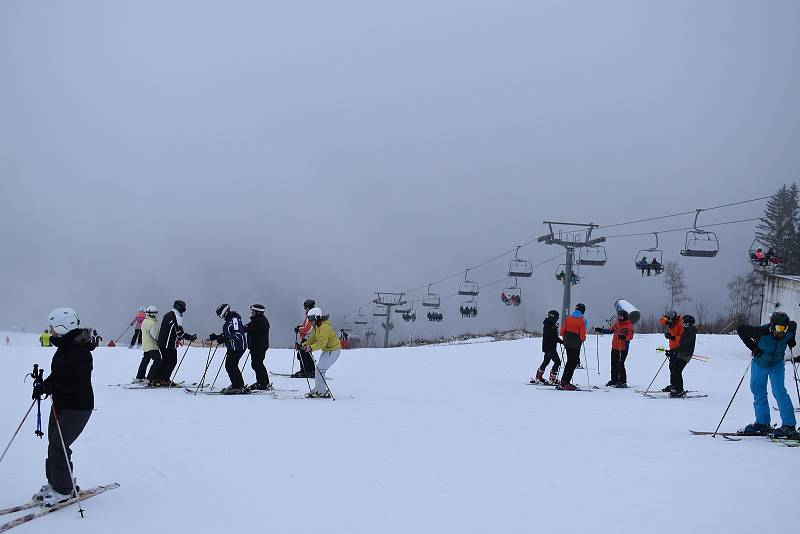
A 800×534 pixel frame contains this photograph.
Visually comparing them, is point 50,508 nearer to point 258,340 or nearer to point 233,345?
point 233,345

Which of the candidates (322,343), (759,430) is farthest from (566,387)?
(759,430)

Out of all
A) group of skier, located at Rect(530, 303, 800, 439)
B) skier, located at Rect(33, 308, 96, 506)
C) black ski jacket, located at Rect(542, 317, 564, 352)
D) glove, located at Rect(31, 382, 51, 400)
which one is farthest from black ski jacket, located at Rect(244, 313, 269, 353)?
glove, located at Rect(31, 382, 51, 400)

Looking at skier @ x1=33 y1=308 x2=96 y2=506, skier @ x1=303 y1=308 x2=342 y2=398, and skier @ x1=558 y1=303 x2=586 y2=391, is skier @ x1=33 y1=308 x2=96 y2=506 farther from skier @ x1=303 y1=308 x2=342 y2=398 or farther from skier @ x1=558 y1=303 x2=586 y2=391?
skier @ x1=558 y1=303 x2=586 y2=391

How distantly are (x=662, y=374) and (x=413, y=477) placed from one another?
16192 millimetres

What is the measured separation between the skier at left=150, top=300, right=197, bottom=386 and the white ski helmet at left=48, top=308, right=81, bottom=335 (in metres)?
8.45

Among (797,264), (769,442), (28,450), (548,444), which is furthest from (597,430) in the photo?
(797,264)

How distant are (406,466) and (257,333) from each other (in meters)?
7.49

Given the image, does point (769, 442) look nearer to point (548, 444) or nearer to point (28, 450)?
point (548, 444)

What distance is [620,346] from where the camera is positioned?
686 inches

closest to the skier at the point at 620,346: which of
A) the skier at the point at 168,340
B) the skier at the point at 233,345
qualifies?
the skier at the point at 233,345

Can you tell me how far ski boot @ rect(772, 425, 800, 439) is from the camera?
31.1ft

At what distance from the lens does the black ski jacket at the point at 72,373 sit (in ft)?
19.5

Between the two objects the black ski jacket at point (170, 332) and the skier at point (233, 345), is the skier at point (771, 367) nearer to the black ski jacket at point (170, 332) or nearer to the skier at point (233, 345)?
the skier at point (233, 345)

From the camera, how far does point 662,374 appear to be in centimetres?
2084
